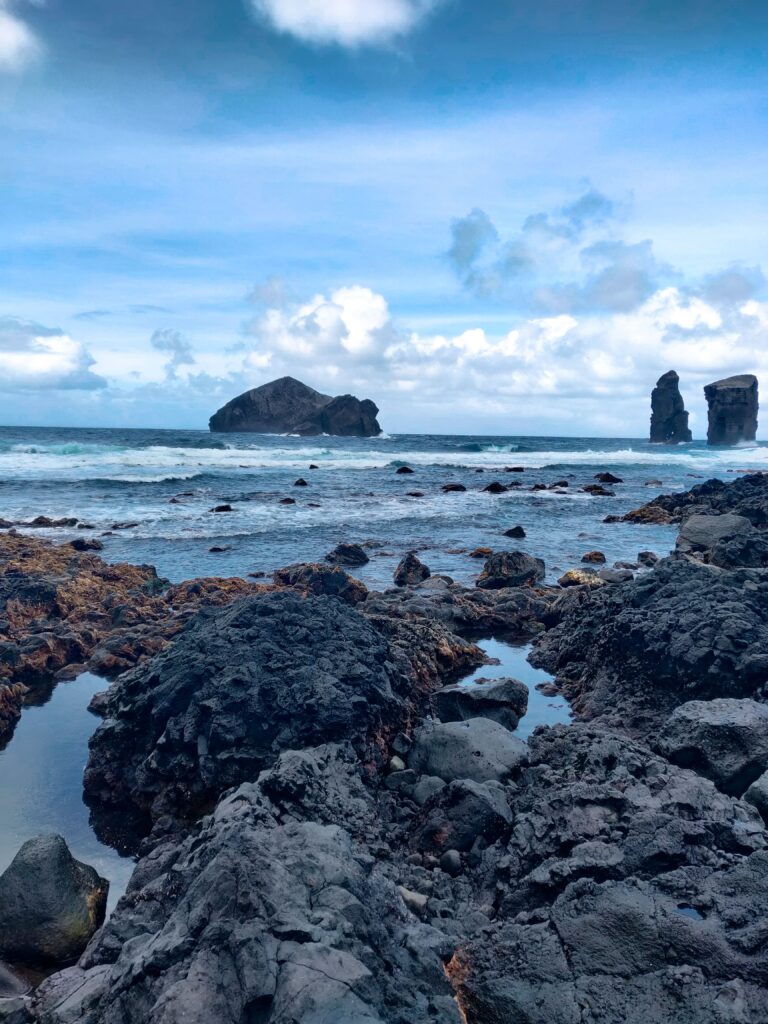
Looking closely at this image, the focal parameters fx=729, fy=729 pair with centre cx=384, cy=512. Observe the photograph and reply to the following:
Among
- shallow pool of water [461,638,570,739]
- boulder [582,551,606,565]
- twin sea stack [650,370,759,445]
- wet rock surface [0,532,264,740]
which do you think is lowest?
shallow pool of water [461,638,570,739]

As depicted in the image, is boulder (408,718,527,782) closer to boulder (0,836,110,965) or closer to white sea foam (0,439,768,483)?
boulder (0,836,110,965)

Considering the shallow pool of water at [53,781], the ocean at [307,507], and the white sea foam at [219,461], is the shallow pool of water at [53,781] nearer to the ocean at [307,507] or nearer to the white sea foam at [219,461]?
the ocean at [307,507]

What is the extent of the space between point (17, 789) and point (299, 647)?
243cm

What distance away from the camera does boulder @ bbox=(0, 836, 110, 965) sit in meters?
→ 3.94

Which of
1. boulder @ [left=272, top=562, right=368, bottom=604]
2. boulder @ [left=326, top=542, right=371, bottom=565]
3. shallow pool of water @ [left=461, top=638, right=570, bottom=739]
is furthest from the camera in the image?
boulder @ [left=326, top=542, right=371, bottom=565]

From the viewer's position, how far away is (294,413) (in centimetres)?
9775

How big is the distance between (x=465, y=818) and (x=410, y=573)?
9.18m

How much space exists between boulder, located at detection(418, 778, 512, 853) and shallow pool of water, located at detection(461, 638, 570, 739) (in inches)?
71.8

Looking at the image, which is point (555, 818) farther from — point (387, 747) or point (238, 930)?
point (238, 930)

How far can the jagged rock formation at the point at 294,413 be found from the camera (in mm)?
Result: 94750

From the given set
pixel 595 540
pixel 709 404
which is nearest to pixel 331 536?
pixel 595 540

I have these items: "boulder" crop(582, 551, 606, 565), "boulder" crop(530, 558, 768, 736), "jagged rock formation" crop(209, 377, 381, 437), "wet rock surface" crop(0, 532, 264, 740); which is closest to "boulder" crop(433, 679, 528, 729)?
"boulder" crop(530, 558, 768, 736)

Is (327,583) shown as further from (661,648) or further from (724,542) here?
(724,542)

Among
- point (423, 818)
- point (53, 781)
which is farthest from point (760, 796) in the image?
point (53, 781)
